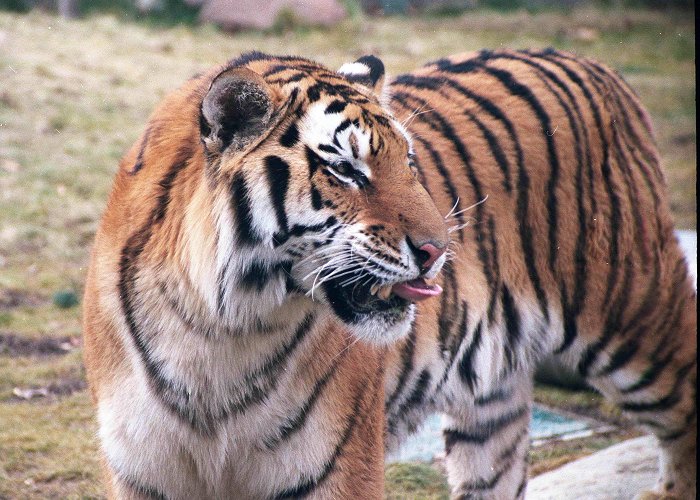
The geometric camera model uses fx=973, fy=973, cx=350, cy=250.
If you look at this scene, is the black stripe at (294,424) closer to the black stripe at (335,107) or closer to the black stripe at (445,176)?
the black stripe at (335,107)

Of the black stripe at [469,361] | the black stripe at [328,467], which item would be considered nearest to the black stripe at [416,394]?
the black stripe at [469,361]

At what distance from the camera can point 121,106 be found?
703 centimetres

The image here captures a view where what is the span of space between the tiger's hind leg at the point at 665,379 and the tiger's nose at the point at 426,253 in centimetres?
131

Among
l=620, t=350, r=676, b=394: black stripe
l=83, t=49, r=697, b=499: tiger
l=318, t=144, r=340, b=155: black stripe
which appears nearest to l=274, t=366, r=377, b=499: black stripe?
l=83, t=49, r=697, b=499: tiger

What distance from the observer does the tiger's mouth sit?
7.02 feet

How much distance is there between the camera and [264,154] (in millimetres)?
→ 2068

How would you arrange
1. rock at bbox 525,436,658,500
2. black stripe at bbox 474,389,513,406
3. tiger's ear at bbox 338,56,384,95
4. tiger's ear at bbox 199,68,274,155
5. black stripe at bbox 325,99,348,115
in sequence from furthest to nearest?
rock at bbox 525,436,658,500, black stripe at bbox 474,389,513,406, tiger's ear at bbox 338,56,384,95, black stripe at bbox 325,99,348,115, tiger's ear at bbox 199,68,274,155

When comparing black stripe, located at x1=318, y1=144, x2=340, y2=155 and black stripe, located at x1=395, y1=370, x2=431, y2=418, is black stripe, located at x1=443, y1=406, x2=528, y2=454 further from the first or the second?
black stripe, located at x1=318, y1=144, x2=340, y2=155

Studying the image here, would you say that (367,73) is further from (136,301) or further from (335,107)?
(136,301)

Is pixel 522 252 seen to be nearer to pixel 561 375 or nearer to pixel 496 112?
pixel 496 112

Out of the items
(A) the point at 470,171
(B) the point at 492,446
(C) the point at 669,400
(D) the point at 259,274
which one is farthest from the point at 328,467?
(C) the point at 669,400

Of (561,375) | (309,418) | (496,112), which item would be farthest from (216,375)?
(561,375)

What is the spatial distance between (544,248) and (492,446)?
764mm

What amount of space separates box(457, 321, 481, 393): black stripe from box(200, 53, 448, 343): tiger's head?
2.94ft
